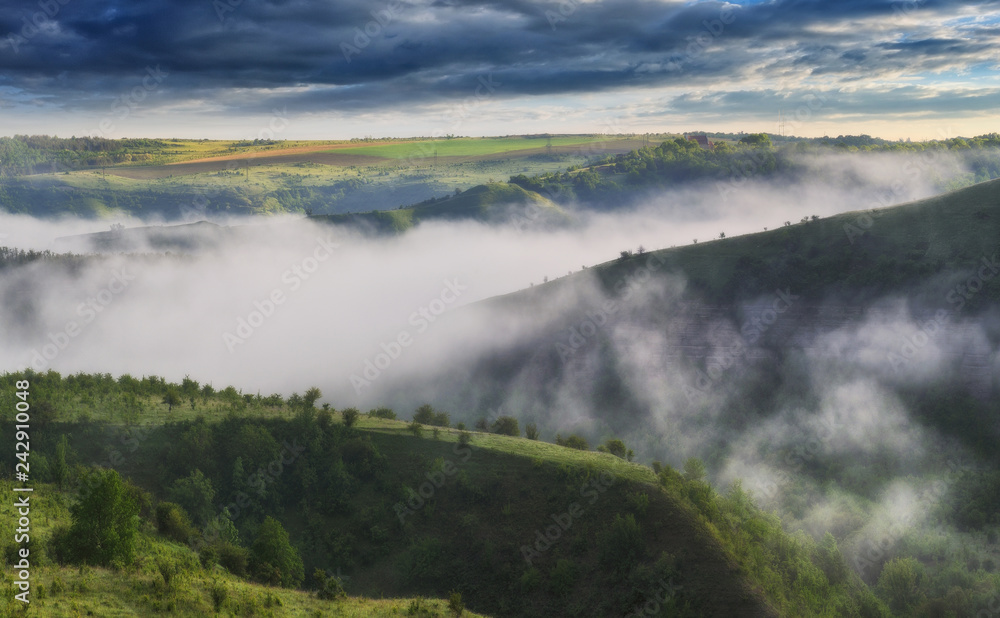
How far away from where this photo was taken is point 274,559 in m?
69.8

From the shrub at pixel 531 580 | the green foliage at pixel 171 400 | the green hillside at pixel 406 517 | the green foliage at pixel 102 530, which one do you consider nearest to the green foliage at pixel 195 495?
the green hillside at pixel 406 517

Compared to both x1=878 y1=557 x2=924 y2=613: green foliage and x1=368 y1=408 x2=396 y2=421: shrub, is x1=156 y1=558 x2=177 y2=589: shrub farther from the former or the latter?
x1=878 y1=557 x2=924 y2=613: green foliage

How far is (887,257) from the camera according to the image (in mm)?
180875

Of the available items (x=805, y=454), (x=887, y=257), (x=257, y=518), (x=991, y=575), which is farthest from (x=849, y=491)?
(x=257, y=518)

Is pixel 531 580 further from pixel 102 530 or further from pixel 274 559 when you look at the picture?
pixel 102 530

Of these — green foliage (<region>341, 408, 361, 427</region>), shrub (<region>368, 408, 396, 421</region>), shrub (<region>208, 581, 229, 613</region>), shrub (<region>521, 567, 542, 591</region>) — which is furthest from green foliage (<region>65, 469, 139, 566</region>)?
shrub (<region>368, 408, 396, 421</region>)

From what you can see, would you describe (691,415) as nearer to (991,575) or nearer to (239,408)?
(991,575)

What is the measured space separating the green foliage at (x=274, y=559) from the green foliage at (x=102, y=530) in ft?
63.4

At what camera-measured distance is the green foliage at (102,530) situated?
158 feet

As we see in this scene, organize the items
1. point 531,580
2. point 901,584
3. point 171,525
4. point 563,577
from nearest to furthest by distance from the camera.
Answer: point 171,525, point 563,577, point 531,580, point 901,584

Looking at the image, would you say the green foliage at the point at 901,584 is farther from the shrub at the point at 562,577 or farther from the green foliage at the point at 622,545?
the shrub at the point at 562,577

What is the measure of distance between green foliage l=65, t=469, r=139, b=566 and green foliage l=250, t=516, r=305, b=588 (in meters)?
19.3

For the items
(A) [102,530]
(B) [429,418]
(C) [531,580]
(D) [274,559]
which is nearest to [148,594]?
(A) [102,530]

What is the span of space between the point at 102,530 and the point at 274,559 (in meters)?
24.0
